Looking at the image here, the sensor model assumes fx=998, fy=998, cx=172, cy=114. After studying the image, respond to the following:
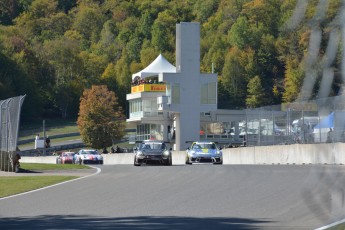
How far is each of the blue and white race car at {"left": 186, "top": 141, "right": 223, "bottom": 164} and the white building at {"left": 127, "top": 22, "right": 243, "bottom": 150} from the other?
143ft

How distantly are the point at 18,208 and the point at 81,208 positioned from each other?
4.79 feet

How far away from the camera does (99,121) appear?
5236 inches

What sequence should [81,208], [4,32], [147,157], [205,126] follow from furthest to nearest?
1. [4,32]
2. [205,126]
3. [147,157]
4. [81,208]

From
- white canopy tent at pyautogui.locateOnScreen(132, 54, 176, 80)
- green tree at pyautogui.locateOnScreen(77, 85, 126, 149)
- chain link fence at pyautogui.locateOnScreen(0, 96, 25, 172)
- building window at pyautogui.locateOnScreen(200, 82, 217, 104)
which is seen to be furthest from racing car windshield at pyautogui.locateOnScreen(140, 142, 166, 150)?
green tree at pyautogui.locateOnScreen(77, 85, 126, 149)

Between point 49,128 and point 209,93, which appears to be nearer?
point 209,93

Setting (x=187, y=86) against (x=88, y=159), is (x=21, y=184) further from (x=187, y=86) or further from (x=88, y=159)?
(x=187, y=86)

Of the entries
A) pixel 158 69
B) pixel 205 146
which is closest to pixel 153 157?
pixel 205 146

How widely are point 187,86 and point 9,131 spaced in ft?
220

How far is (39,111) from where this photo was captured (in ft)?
502

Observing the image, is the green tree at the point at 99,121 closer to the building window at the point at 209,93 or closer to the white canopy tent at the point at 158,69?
the white canopy tent at the point at 158,69

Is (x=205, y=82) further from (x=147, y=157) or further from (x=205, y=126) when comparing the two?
(x=147, y=157)

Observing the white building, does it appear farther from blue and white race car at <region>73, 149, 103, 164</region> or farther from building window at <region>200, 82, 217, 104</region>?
blue and white race car at <region>73, 149, 103, 164</region>

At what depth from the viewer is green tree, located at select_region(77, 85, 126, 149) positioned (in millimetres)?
128125

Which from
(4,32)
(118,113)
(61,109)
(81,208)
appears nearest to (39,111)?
(61,109)
